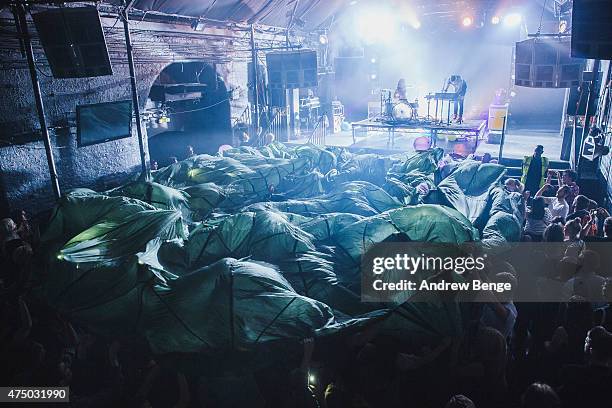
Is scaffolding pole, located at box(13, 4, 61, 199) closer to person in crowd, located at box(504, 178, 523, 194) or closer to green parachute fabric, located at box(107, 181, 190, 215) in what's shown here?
green parachute fabric, located at box(107, 181, 190, 215)

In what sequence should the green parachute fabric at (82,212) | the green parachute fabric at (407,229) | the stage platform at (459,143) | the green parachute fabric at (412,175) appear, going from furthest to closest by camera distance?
1. the stage platform at (459,143)
2. the green parachute fabric at (412,175)
3. the green parachute fabric at (82,212)
4. the green parachute fabric at (407,229)

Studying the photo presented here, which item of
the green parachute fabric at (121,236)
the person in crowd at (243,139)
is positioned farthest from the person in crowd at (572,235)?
the person in crowd at (243,139)

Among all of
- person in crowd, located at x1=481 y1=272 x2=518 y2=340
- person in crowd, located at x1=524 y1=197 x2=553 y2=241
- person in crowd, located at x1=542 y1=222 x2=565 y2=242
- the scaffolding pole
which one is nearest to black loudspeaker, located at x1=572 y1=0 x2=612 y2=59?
person in crowd, located at x1=524 y1=197 x2=553 y2=241

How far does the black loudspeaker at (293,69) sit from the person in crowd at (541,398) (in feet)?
39.7

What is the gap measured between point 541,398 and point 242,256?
9.46 ft

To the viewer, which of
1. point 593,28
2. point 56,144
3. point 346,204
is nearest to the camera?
point 593,28

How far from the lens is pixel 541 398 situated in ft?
8.20

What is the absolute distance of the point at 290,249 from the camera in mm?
4230

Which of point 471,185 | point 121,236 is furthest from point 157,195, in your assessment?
point 471,185

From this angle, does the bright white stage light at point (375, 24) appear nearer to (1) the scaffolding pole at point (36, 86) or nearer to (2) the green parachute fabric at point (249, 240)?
(1) the scaffolding pole at point (36, 86)

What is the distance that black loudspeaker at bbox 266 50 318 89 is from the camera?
13.3 meters

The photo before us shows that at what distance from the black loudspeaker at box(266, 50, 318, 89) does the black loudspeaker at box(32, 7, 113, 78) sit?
23.6 feet

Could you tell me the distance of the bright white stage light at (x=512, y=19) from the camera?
20.3 metres

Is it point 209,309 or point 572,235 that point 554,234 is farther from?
point 209,309
